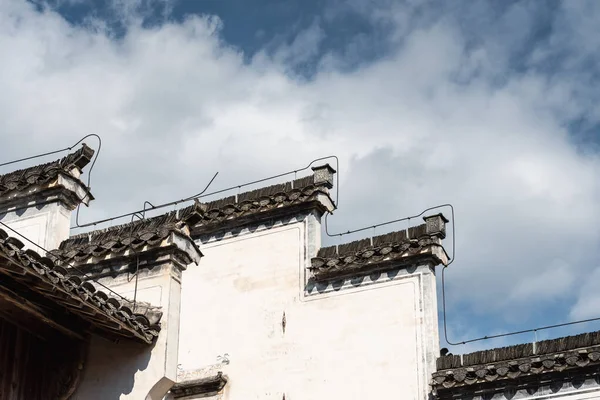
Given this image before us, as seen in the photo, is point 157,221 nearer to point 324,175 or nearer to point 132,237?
point 132,237

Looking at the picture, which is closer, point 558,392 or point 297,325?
point 558,392

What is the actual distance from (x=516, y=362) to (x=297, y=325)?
4.71 m

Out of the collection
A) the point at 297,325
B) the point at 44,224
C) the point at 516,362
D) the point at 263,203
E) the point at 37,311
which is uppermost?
the point at 263,203

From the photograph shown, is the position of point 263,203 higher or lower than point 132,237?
higher

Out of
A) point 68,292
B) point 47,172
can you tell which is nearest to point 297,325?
point 47,172

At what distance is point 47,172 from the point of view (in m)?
18.9

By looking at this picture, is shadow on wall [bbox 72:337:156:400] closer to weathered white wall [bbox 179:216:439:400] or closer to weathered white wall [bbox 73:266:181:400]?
weathered white wall [bbox 73:266:181:400]

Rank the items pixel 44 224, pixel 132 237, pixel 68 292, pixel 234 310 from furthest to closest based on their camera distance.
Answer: pixel 234 310
pixel 44 224
pixel 132 237
pixel 68 292

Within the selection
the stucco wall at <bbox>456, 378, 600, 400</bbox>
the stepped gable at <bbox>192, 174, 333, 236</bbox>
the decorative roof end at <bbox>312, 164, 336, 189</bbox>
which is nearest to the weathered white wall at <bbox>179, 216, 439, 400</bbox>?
the stepped gable at <bbox>192, 174, 333, 236</bbox>

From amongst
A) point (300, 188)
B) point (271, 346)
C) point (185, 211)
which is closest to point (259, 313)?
point (271, 346)

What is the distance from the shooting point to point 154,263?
1703 cm

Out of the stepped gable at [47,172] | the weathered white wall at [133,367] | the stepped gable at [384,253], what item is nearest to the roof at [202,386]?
the stepped gable at [384,253]

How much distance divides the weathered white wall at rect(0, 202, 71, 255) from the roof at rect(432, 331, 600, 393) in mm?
7278

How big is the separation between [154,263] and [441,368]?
6.37 meters
